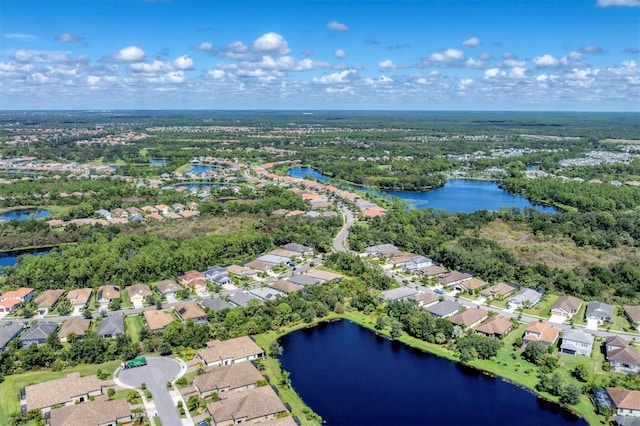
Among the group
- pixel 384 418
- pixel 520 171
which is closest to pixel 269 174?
pixel 520 171

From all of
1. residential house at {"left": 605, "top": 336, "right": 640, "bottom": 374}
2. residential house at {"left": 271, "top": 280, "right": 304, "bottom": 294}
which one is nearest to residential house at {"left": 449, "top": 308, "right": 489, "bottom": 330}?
residential house at {"left": 605, "top": 336, "right": 640, "bottom": 374}

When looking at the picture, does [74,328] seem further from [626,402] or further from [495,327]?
[626,402]

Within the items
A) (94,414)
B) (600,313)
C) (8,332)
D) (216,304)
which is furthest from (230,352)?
(600,313)

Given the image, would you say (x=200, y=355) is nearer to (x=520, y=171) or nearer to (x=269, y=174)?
(x=269, y=174)

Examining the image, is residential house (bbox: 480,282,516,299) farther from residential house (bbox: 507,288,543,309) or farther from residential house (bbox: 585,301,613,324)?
residential house (bbox: 585,301,613,324)

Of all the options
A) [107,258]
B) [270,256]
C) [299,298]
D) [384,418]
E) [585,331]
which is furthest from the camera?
[270,256]

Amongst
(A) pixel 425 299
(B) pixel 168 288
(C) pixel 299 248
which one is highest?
(C) pixel 299 248
